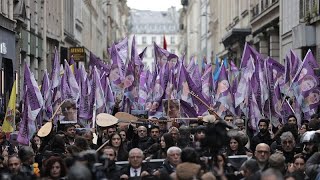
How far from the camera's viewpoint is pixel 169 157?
12.4 metres

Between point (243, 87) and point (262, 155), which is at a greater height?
point (243, 87)

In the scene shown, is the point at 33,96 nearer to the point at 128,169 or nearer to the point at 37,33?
the point at 128,169

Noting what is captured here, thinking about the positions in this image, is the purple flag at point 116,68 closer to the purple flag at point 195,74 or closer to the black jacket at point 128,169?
the purple flag at point 195,74

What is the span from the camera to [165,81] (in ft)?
78.7

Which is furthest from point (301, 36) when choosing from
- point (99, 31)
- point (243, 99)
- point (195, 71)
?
point (99, 31)

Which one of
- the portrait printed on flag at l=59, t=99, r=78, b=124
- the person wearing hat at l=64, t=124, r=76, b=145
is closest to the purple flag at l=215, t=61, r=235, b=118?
the portrait printed on flag at l=59, t=99, r=78, b=124

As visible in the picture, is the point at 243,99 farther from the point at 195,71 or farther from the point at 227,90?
the point at 195,71

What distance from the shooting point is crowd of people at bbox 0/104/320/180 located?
9.98 metres

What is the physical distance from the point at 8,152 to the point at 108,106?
267 inches

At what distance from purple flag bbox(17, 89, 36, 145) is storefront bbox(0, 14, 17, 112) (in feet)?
41.6

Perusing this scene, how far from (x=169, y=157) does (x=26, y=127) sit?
5.96 m

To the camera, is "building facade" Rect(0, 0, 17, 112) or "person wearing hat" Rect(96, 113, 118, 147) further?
"building facade" Rect(0, 0, 17, 112)

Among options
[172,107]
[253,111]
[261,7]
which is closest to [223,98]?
[172,107]

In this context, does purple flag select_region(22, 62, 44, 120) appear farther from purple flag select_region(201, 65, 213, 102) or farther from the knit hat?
the knit hat
